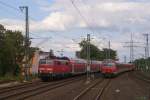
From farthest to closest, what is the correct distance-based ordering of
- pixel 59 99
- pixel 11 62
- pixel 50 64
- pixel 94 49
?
1. pixel 94 49
2. pixel 11 62
3. pixel 50 64
4. pixel 59 99

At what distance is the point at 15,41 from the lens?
83750 millimetres

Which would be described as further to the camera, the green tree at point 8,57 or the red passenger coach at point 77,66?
the green tree at point 8,57

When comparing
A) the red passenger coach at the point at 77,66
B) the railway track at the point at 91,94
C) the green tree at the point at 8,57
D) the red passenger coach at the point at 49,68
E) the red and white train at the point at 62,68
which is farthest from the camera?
the green tree at the point at 8,57

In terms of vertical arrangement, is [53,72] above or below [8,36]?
below

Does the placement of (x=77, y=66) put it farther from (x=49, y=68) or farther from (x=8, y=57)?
(x=49, y=68)

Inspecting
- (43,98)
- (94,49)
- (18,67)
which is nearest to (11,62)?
(18,67)

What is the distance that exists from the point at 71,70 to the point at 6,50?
11688 millimetres

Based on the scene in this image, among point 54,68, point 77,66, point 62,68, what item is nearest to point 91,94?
point 54,68

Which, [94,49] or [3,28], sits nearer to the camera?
[3,28]

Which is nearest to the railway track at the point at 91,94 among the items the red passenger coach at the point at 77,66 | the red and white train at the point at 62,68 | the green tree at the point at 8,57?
the red and white train at the point at 62,68

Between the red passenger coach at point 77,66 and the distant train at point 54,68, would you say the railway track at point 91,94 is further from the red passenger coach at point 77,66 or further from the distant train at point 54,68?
the red passenger coach at point 77,66

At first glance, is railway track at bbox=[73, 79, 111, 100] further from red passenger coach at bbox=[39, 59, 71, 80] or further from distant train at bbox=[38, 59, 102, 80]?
distant train at bbox=[38, 59, 102, 80]

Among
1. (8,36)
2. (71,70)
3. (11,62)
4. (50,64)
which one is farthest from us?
(8,36)

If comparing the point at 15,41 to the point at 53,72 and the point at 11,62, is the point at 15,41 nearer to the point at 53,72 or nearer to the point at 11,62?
the point at 11,62
